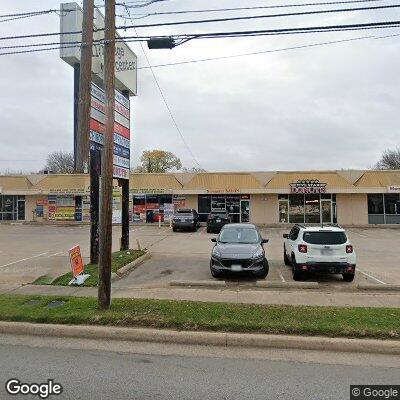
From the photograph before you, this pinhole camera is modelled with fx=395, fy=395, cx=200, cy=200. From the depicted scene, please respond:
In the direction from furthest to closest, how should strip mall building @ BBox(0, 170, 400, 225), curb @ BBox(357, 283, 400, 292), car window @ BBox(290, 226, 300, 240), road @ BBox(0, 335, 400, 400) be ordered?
strip mall building @ BBox(0, 170, 400, 225), car window @ BBox(290, 226, 300, 240), curb @ BBox(357, 283, 400, 292), road @ BBox(0, 335, 400, 400)

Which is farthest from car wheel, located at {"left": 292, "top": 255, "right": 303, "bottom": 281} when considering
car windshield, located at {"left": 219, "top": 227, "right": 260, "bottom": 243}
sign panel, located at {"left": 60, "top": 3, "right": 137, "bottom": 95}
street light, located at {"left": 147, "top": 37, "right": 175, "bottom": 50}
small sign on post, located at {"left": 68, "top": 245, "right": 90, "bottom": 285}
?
sign panel, located at {"left": 60, "top": 3, "right": 137, "bottom": 95}

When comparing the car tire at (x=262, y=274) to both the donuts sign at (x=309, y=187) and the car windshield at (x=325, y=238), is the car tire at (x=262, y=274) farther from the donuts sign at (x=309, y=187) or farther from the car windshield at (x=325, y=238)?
the donuts sign at (x=309, y=187)

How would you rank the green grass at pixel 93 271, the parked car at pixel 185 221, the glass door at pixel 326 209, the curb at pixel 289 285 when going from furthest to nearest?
the glass door at pixel 326 209 < the parked car at pixel 185 221 < the green grass at pixel 93 271 < the curb at pixel 289 285

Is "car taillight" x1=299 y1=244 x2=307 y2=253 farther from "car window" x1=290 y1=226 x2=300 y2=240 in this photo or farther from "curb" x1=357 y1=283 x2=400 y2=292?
"curb" x1=357 y1=283 x2=400 y2=292

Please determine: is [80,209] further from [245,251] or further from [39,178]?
[245,251]

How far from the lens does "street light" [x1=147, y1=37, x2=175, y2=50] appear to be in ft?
30.2

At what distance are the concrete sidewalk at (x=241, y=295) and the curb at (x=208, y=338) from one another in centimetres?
222

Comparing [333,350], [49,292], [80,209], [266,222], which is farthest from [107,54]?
[80,209]

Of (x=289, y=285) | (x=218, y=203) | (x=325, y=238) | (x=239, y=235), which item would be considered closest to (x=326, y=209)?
(x=218, y=203)

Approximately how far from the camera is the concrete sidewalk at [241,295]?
8.38 metres

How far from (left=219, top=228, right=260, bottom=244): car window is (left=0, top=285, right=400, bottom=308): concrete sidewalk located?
2.64m

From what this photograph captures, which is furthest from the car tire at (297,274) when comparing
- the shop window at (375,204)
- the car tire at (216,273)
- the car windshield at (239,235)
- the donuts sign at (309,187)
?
the shop window at (375,204)

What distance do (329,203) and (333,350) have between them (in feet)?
98.4

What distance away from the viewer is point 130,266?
12898 mm
